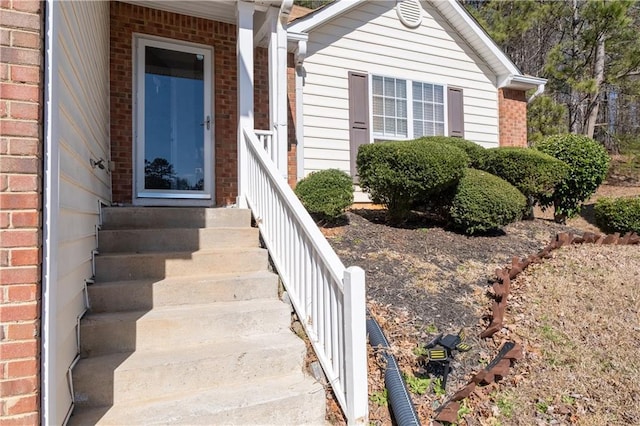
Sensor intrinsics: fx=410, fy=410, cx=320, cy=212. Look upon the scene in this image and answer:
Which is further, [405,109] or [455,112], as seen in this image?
[455,112]

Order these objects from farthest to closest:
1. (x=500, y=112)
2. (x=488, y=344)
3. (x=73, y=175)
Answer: (x=500, y=112) < (x=488, y=344) < (x=73, y=175)

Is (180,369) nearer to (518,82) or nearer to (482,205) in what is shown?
(482,205)

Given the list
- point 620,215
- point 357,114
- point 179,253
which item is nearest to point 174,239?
point 179,253

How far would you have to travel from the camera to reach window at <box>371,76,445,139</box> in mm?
7402

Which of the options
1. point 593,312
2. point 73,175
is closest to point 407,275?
point 593,312

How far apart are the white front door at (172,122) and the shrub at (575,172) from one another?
6.29m

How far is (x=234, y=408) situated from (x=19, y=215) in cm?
148

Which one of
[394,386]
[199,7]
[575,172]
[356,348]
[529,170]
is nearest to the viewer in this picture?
[356,348]

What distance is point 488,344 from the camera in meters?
3.32

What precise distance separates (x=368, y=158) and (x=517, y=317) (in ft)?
9.22

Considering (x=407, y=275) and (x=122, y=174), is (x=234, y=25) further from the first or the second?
(x=407, y=275)

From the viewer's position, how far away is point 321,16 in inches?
265

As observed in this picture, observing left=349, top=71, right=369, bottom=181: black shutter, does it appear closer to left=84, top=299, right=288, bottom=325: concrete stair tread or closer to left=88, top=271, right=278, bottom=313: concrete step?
left=88, top=271, right=278, bottom=313: concrete step

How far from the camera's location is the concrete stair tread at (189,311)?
276 centimetres
